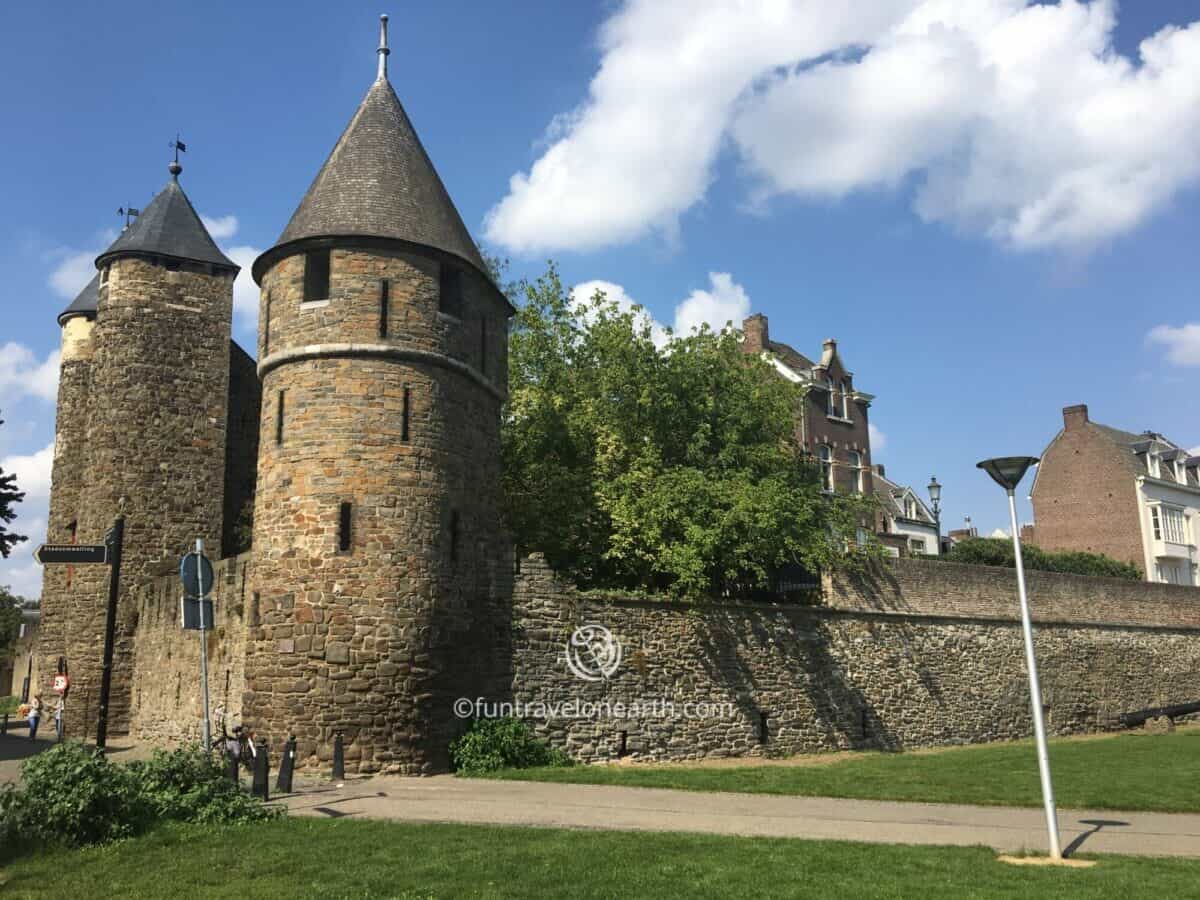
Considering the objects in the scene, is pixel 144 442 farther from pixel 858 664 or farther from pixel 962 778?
pixel 962 778

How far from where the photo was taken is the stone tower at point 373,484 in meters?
15.9

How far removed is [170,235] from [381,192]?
12.1m

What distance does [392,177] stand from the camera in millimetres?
18188

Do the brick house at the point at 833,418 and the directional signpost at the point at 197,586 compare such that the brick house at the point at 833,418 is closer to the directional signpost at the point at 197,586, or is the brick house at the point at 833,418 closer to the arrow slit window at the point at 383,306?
the arrow slit window at the point at 383,306

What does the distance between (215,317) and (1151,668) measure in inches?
1265

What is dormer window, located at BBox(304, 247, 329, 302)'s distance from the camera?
57.1ft

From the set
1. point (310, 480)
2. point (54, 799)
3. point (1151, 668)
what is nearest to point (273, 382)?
point (310, 480)

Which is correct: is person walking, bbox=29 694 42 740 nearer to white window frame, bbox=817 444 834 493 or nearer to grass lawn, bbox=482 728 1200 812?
grass lawn, bbox=482 728 1200 812

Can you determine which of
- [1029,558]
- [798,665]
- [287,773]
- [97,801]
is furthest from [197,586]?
[1029,558]

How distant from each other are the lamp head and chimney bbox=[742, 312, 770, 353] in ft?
103

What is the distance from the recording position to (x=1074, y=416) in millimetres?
55062

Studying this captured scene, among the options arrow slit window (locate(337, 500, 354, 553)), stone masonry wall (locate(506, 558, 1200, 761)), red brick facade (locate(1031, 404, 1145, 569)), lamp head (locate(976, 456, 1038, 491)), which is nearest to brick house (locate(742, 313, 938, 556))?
stone masonry wall (locate(506, 558, 1200, 761))

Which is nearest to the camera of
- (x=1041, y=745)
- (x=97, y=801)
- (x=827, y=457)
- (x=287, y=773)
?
(x=1041, y=745)

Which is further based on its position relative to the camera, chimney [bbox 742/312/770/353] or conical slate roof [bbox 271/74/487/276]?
chimney [bbox 742/312/770/353]
